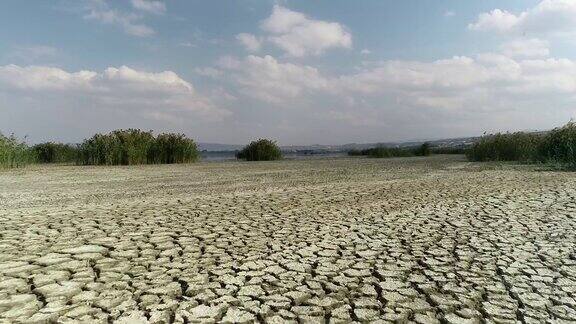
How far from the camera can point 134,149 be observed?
61.8ft

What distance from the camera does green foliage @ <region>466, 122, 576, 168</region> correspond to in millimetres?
14367

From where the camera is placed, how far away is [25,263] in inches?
133

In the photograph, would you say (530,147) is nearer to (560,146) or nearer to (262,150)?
(560,146)

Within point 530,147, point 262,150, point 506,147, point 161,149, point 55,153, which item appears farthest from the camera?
point 262,150

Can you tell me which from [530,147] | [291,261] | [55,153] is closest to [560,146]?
[530,147]

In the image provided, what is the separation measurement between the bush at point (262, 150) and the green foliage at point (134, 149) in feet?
15.0

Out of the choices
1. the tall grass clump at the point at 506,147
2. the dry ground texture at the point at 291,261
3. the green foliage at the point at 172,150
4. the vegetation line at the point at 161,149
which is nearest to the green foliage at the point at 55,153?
the vegetation line at the point at 161,149

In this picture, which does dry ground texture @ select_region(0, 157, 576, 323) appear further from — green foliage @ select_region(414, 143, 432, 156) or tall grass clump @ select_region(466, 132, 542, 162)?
green foliage @ select_region(414, 143, 432, 156)

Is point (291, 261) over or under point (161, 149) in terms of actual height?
under

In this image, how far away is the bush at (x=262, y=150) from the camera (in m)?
24.9

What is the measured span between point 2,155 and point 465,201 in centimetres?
1662

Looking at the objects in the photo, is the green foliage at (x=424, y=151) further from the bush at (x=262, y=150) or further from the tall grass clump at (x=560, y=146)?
the tall grass clump at (x=560, y=146)

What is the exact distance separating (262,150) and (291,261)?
2159 centimetres

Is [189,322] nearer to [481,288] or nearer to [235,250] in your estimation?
[235,250]
